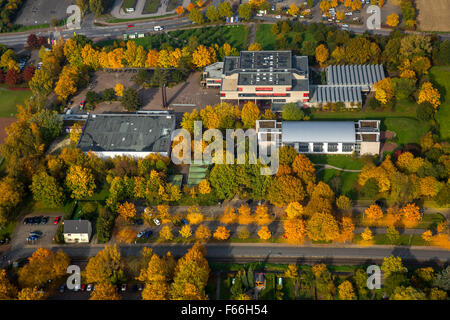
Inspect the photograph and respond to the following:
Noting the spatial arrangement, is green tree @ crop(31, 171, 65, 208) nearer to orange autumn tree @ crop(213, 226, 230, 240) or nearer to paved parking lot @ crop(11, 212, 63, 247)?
paved parking lot @ crop(11, 212, 63, 247)

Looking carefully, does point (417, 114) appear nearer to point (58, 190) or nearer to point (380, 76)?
point (380, 76)

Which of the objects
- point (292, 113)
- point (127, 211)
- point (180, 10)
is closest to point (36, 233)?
point (127, 211)

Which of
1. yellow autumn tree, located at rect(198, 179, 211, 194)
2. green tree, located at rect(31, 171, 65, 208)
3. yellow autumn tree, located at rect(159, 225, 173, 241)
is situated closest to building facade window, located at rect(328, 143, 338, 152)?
yellow autumn tree, located at rect(198, 179, 211, 194)

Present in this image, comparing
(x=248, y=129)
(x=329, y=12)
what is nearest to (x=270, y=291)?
(x=248, y=129)

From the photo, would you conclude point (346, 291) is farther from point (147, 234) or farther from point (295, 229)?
point (147, 234)

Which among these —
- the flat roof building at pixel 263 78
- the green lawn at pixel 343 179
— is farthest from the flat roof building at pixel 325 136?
the flat roof building at pixel 263 78

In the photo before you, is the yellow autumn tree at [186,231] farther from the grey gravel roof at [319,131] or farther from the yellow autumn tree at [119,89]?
the yellow autumn tree at [119,89]
